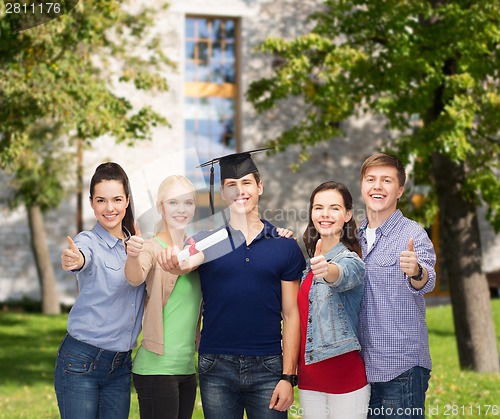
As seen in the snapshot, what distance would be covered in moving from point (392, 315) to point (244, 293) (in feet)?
2.40

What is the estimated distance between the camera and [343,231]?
3809mm

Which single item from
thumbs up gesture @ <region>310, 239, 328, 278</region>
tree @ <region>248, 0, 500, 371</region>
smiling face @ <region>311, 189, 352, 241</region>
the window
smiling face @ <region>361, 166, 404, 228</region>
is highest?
the window

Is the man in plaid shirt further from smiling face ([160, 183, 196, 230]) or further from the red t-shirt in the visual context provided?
smiling face ([160, 183, 196, 230])

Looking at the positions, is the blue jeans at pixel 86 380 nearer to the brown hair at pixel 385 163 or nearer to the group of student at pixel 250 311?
the group of student at pixel 250 311

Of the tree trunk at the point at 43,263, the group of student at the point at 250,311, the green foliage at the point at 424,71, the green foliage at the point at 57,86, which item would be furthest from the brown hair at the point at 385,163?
the tree trunk at the point at 43,263

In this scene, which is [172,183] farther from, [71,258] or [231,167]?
[71,258]

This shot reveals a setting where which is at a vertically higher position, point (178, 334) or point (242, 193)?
point (242, 193)

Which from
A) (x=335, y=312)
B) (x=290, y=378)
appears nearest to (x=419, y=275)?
(x=335, y=312)

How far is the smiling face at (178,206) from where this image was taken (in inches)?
142

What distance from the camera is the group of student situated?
3629mm

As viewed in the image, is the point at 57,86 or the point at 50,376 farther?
the point at 50,376

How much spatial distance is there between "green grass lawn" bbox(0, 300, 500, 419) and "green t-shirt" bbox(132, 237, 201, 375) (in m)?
4.06

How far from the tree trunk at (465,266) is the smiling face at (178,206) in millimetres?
8966

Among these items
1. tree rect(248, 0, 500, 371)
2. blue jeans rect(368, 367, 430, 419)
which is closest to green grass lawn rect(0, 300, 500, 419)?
tree rect(248, 0, 500, 371)
